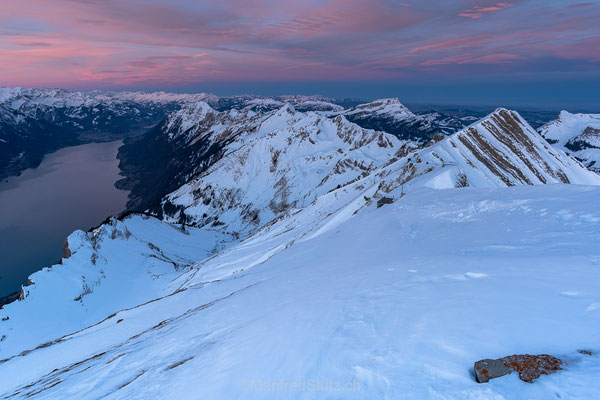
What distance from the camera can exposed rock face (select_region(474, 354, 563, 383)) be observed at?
222 inches

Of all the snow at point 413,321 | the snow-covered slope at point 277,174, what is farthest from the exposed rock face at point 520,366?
the snow-covered slope at point 277,174

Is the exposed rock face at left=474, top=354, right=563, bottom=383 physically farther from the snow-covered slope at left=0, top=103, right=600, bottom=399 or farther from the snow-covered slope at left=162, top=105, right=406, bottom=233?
the snow-covered slope at left=162, top=105, right=406, bottom=233

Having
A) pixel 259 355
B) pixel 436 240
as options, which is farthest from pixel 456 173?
pixel 259 355

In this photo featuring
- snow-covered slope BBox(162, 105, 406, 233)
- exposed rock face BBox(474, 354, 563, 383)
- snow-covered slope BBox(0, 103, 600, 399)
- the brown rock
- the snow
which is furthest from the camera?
snow-covered slope BBox(162, 105, 406, 233)

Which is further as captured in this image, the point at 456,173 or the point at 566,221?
the point at 456,173

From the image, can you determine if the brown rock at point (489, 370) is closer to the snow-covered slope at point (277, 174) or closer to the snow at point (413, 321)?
the snow at point (413, 321)

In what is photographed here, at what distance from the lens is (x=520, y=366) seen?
582cm

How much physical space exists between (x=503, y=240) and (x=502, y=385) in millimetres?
10123

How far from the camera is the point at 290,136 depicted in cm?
19088

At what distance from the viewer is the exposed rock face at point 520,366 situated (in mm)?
5641

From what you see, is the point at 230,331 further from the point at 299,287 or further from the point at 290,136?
the point at 290,136

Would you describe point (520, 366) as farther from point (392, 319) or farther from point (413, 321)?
point (392, 319)

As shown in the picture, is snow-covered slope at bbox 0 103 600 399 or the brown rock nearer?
the brown rock

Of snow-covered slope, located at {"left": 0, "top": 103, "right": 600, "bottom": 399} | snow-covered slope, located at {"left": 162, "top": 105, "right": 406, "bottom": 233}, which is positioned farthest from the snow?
snow-covered slope, located at {"left": 162, "top": 105, "right": 406, "bottom": 233}
